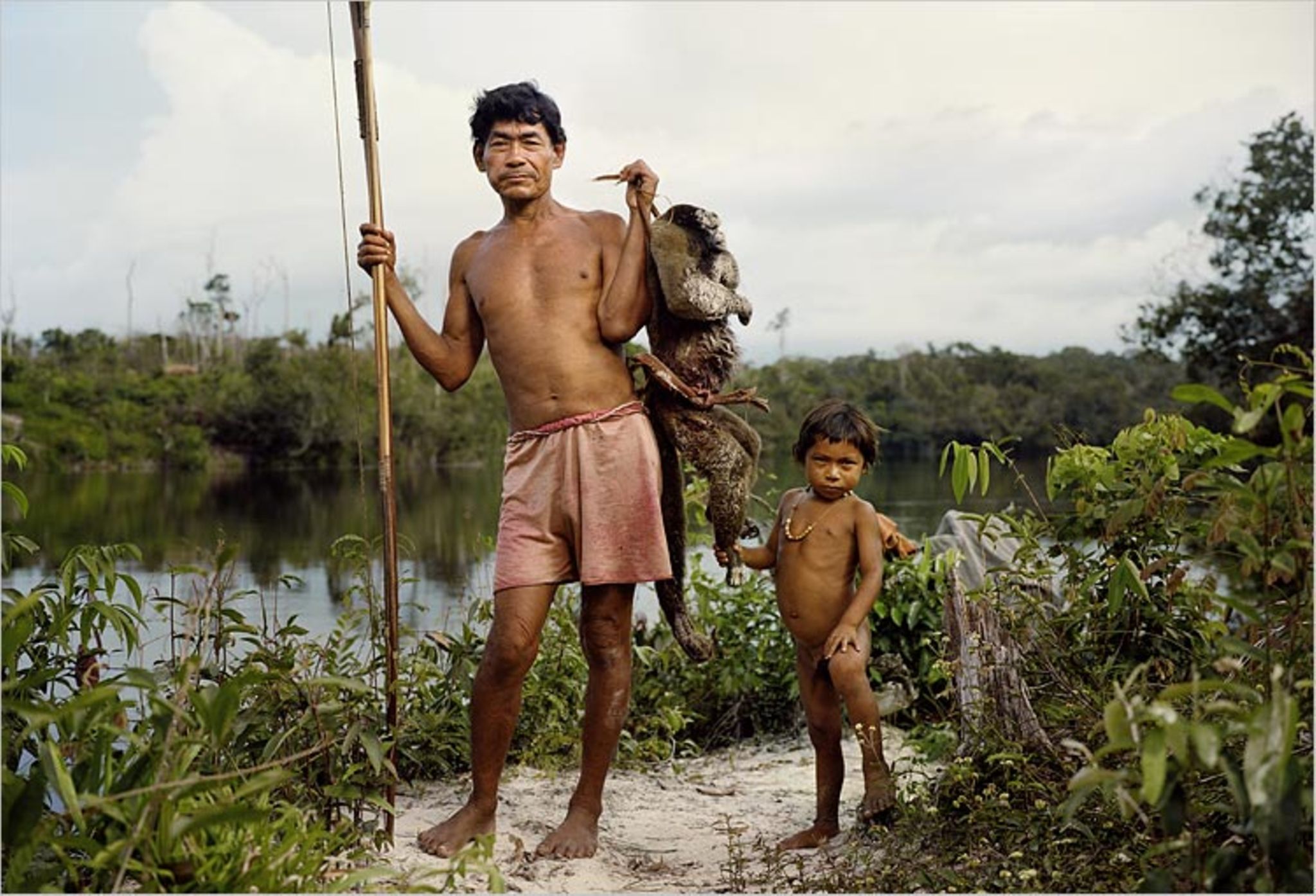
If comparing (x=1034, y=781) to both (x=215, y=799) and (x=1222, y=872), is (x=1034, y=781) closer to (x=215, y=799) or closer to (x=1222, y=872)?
(x=1222, y=872)

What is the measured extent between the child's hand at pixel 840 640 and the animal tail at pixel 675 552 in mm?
454

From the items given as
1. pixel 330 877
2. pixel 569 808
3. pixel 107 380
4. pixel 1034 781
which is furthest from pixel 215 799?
pixel 107 380

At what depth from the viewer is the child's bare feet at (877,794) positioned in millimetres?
3447

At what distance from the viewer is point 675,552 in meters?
3.82

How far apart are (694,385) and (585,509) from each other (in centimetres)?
49

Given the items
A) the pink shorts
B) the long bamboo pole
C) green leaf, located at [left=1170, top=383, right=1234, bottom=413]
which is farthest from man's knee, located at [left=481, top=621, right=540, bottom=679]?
green leaf, located at [left=1170, top=383, right=1234, bottom=413]

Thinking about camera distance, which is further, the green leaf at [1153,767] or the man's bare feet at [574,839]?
the man's bare feet at [574,839]

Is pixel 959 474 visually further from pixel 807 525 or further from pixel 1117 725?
pixel 1117 725

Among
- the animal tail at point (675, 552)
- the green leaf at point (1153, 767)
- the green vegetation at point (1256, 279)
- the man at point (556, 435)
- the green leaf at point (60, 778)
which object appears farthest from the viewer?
the green vegetation at point (1256, 279)

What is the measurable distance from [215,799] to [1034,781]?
1900 mm

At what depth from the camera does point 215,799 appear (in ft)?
9.12

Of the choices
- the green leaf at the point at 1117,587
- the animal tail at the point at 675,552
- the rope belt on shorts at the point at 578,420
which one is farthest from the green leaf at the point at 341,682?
the green leaf at the point at 1117,587

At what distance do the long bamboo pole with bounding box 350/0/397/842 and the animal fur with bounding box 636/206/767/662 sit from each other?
70cm

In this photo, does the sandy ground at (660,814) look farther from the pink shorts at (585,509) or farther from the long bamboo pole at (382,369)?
the pink shorts at (585,509)
